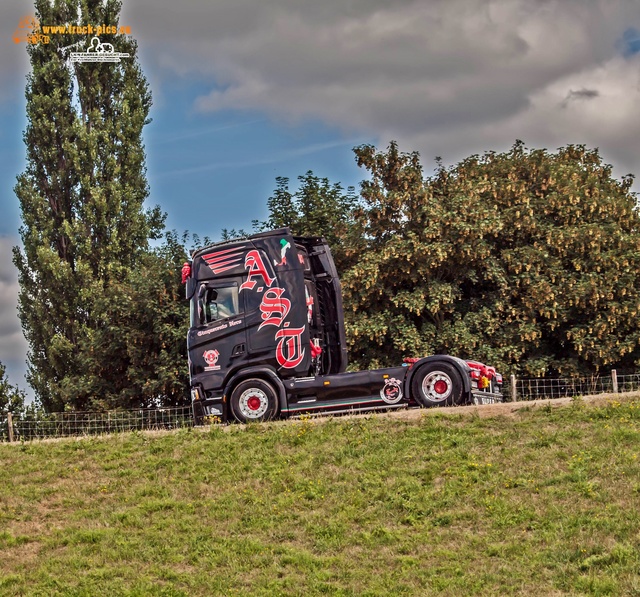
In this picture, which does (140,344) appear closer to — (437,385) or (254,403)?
(254,403)

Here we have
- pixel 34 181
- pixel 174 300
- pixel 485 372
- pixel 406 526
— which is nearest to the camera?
pixel 406 526

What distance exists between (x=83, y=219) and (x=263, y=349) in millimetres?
18881

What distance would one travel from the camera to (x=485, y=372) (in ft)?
68.7

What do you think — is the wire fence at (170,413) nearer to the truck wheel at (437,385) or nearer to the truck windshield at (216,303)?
the truck windshield at (216,303)

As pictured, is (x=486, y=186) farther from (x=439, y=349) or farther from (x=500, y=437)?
(x=500, y=437)

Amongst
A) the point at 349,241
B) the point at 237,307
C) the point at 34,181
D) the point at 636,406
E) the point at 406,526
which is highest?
the point at 34,181

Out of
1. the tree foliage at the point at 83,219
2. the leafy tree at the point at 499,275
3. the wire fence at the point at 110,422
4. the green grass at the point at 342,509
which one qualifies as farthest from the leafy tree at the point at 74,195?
the green grass at the point at 342,509

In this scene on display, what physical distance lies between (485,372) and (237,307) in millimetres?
5414

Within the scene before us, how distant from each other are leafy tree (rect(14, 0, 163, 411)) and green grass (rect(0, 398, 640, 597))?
55.5ft

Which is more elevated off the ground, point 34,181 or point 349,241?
point 34,181

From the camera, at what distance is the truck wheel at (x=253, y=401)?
21.1m

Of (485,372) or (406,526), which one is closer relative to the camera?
(406,526)

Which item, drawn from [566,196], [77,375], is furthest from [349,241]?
[77,375]

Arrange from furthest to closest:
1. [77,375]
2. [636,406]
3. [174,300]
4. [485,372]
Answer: [77,375]
[174,300]
[485,372]
[636,406]
